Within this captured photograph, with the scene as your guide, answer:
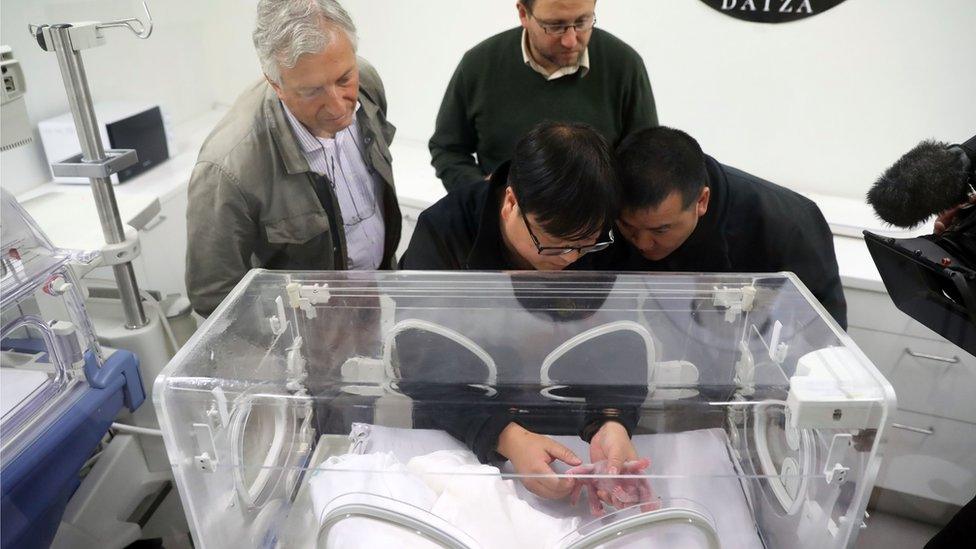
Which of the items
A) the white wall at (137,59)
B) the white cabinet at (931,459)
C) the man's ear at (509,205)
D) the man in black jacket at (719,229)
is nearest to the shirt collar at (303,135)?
the man's ear at (509,205)

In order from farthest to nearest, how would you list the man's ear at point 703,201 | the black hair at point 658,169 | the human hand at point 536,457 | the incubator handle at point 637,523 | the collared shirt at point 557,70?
the collared shirt at point 557,70
the man's ear at point 703,201
the black hair at point 658,169
the human hand at point 536,457
the incubator handle at point 637,523

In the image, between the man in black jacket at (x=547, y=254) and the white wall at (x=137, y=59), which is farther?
the white wall at (x=137, y=59)

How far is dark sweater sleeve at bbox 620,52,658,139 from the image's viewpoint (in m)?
1.76

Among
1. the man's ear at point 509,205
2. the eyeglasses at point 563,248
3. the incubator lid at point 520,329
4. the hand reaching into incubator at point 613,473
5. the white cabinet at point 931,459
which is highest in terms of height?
the man's ear at point 509,205

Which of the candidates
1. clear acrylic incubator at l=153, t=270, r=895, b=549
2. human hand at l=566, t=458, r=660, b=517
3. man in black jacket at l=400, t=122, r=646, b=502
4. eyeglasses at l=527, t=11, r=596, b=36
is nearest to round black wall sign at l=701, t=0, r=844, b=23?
eyeglasses at l=527, t=11, r=596, b=36

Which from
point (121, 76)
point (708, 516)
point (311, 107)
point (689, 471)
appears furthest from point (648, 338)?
point (121, 76)

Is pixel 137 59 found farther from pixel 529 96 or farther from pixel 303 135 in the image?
pixel 529 96

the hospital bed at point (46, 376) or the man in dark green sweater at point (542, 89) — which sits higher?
the man in dark green sweater at point (542, 89)

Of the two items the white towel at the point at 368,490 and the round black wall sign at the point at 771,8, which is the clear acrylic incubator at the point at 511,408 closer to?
the white towel at the point at 368,490

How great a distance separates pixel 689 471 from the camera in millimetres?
1145

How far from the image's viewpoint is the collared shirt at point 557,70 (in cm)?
171

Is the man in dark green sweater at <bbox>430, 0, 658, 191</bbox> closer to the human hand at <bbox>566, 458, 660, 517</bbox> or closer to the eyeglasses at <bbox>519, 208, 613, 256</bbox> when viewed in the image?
the eyeglasses at <bbox>519, 208, 613, 256</bbox>

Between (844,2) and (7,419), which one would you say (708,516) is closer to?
(7,419)

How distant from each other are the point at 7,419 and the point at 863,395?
1.44m
